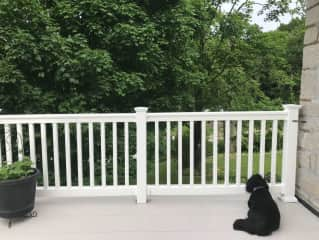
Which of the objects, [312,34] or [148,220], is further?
[312,34]

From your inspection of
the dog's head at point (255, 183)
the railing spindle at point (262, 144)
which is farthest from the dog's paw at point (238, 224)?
the railing spindle at point (262, 144)

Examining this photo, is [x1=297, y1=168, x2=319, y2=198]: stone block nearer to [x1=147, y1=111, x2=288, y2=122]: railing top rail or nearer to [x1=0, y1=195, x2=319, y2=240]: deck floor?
[x1=0, y1=195, x2=319, y2=240]: deck floor

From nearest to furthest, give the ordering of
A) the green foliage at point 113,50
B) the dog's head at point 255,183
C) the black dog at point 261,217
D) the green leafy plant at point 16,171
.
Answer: the black dog at point 261,217 → the green leafy plant at point 16,171 → the dog's head at point 255,183 → the green foliage at point 113,50

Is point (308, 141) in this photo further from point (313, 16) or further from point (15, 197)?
point (15, 197)

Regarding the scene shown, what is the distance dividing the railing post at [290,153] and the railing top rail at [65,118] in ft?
4.92

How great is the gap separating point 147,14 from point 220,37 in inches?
70.5

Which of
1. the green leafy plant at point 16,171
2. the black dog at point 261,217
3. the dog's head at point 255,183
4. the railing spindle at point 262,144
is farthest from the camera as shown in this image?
the railing spindle at point 262,144

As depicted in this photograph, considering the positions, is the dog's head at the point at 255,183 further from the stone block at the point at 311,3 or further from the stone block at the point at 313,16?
the stone block at the point at 311,3

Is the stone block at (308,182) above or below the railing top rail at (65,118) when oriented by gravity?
below

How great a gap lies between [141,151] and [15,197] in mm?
1134

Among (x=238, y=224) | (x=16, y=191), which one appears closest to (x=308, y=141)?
(x=238, y=224)

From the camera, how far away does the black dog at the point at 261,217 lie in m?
2.30

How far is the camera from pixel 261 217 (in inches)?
93.2

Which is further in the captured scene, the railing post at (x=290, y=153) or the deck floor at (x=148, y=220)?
the railing post at (x=290, y=153)
